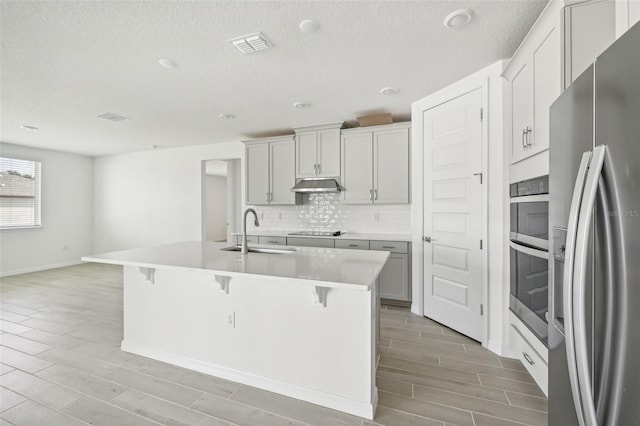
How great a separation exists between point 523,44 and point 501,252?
1601 mm

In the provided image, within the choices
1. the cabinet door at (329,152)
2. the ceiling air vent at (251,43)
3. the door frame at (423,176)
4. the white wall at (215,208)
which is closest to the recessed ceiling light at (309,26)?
the ceiling air vent at (251,43)

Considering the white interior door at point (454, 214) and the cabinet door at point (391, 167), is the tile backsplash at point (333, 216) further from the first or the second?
the white interior door at point (454, 214)

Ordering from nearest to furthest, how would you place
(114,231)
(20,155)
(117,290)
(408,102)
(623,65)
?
(623,65)
(408,102)
(117,290)
(20,155)
(114,231)

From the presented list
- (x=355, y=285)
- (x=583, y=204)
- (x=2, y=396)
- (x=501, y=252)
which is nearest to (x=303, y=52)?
(x=355, y=285)

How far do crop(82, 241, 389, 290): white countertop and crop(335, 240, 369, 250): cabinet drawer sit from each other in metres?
1.30

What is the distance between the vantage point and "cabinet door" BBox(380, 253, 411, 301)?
3490mm

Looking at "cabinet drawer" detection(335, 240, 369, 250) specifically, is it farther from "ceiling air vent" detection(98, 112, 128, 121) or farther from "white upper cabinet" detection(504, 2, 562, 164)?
"ceiling air vent" detection(98, 112, 128, 121)

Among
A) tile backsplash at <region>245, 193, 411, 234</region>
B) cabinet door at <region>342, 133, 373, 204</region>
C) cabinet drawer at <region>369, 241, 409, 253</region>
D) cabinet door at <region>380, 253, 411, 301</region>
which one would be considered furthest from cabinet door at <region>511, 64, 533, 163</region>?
tile backsplash at <region>245, 193, 411, 234</region>

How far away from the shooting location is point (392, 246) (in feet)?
11.7

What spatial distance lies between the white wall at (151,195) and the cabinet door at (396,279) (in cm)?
337

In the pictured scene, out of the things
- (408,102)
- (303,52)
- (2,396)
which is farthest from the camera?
(408,102)

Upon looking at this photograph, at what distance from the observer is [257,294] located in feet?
6.42

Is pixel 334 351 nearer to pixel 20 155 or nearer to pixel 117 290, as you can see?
pixel 117 290

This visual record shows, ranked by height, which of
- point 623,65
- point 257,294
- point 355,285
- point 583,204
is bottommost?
point 257,294
